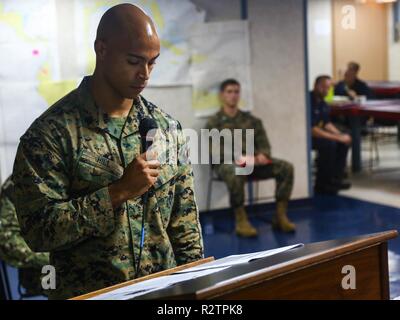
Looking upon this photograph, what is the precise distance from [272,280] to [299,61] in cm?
481

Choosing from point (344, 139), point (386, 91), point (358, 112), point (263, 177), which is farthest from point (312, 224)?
point (386, 91)

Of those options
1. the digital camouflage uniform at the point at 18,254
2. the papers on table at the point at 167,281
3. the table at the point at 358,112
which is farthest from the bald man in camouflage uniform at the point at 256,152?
the papers on table at the point at 167,281

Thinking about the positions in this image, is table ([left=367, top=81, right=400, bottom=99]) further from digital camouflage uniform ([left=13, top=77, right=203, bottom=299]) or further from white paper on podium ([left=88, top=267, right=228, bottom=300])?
white paper on podium ([left=88, top=267, right=228, bottom=300])

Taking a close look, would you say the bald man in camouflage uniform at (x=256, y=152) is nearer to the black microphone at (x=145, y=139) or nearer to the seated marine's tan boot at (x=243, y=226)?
the seated marine's tan boot at (x=243, y=226)

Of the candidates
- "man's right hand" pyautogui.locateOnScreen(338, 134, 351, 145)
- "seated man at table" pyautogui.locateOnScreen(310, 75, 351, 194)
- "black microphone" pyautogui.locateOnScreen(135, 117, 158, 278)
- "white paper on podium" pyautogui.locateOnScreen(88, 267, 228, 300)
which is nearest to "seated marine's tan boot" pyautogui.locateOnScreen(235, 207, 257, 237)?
"seated man at table" pyautogui.locateOnScreen(310, 75, 351, 194)

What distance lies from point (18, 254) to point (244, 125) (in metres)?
2.63

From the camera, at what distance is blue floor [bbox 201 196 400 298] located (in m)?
4.79

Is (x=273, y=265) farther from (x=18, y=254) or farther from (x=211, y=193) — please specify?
(x=211, y=193)

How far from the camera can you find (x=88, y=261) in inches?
66.3

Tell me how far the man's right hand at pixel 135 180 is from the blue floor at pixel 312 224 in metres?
2.85

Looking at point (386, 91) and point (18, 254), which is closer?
point (18, 254)

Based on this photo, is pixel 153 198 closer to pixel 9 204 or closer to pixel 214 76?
pixel 9 204

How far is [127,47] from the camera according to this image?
1.65 m
